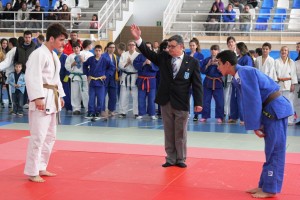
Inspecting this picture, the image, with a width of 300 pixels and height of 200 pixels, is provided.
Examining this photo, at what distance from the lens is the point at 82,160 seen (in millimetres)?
8023

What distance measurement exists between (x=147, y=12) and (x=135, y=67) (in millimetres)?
10934

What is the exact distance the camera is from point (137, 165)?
7.72m

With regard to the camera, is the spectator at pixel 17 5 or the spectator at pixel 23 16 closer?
the spectator at pixel 23 16

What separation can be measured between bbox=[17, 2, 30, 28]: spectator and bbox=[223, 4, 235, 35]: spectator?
24.1 feet

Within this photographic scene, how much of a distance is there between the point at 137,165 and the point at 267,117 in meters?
2.32

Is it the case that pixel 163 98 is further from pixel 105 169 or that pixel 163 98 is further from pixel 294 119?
pixel 294 119

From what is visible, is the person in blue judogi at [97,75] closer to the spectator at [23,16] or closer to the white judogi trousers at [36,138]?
the white judogi trousers at [36,138]

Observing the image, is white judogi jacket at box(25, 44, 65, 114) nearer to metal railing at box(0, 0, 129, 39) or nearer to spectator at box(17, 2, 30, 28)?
metal railing at box(0, 0, 129, 39)

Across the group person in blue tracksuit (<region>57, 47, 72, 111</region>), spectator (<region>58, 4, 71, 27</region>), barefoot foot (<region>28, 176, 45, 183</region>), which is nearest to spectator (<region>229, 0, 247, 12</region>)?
spectator (<region>58, 4, 71, 27</region>)

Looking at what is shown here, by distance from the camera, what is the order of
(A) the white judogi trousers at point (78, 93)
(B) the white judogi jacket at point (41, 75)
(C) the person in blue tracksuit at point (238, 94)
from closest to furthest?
(B) the white judogi jacket at point (41, 75), (C) the person in blue tracksuit at point (238, 94), (A) the white judogi trousers at point (78, 93)

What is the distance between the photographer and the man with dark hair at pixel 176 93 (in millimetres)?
7590

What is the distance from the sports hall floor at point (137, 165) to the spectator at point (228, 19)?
7831 millimetres

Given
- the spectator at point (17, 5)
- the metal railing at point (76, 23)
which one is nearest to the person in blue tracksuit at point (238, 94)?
the metal railing at point (76, 23)

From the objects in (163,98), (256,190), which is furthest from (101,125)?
(256,190)
